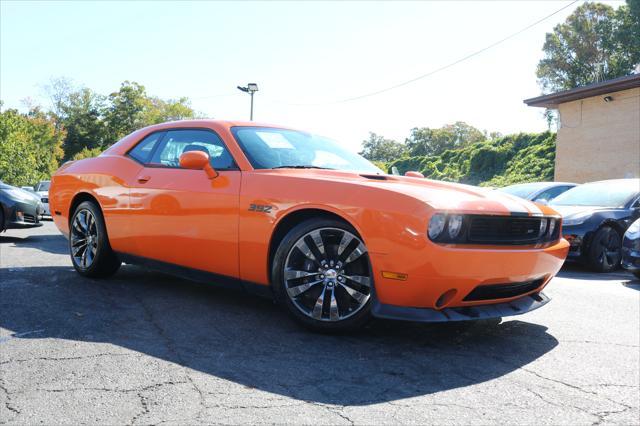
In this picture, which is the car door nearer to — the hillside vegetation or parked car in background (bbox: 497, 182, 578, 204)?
parked car in background (bbox: 497, 182, 578, 204)

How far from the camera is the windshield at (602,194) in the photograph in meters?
8.73

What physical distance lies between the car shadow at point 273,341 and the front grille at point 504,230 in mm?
669

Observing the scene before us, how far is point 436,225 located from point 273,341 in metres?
1.19

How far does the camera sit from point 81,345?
335 centimetres

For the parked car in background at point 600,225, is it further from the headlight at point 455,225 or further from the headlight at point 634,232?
the headlight at point 455,225

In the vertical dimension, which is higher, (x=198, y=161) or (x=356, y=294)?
(x=198, y=161)

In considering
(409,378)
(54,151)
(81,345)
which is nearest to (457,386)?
(409,378)

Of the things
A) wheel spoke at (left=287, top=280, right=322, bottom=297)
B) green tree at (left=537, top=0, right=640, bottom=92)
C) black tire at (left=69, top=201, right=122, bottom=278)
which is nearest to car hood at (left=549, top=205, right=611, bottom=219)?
wheel spoke at (left=287, top=280, right=322, bottom=297)

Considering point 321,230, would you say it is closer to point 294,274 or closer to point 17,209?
point 294,274

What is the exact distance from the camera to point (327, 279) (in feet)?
12.0

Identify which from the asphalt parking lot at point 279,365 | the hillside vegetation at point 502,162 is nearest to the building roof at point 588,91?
the hillside vegetation at point 502,162

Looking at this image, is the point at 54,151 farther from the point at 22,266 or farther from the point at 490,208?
the point at 490,208

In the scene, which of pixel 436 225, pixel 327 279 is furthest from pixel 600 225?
pixel 327 279

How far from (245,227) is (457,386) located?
179 cm
